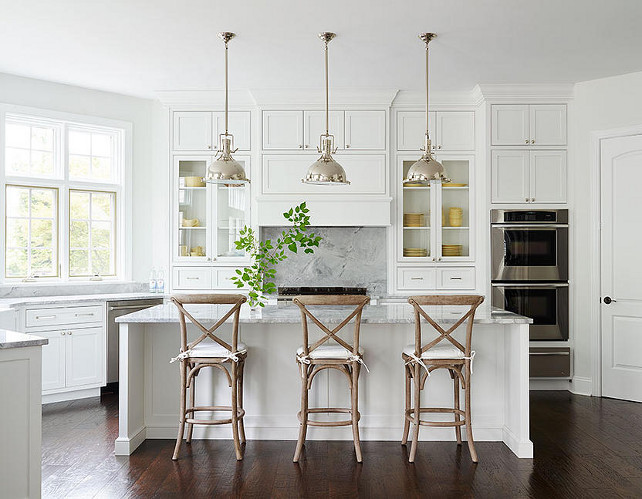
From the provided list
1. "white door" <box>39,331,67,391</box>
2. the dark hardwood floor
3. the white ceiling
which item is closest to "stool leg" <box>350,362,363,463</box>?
the dark hardwood floor

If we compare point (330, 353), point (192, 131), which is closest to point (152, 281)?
point (192, 131)

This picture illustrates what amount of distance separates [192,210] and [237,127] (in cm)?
98

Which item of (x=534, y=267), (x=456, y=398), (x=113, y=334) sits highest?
(x=534, y=267)

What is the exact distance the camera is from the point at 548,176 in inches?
227

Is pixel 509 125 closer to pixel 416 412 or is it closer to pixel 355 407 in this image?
pixel 416 412

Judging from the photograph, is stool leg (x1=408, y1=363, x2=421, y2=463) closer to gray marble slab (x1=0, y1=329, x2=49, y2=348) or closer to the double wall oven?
gray marble slab (x1=0, y1=329, x2=49, y2=348)

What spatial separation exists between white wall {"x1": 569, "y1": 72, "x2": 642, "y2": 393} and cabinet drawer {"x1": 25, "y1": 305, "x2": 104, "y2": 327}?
450 cm

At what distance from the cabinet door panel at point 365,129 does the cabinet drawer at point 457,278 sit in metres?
1.45

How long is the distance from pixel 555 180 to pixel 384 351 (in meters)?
2.89

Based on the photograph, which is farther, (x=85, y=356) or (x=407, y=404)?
(x=85, y=356)

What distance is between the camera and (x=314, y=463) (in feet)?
11.7

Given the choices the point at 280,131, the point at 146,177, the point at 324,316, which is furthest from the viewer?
the point at 146,177

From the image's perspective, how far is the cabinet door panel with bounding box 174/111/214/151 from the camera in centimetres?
608

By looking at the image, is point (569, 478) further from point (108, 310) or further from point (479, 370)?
point (108, 310)
